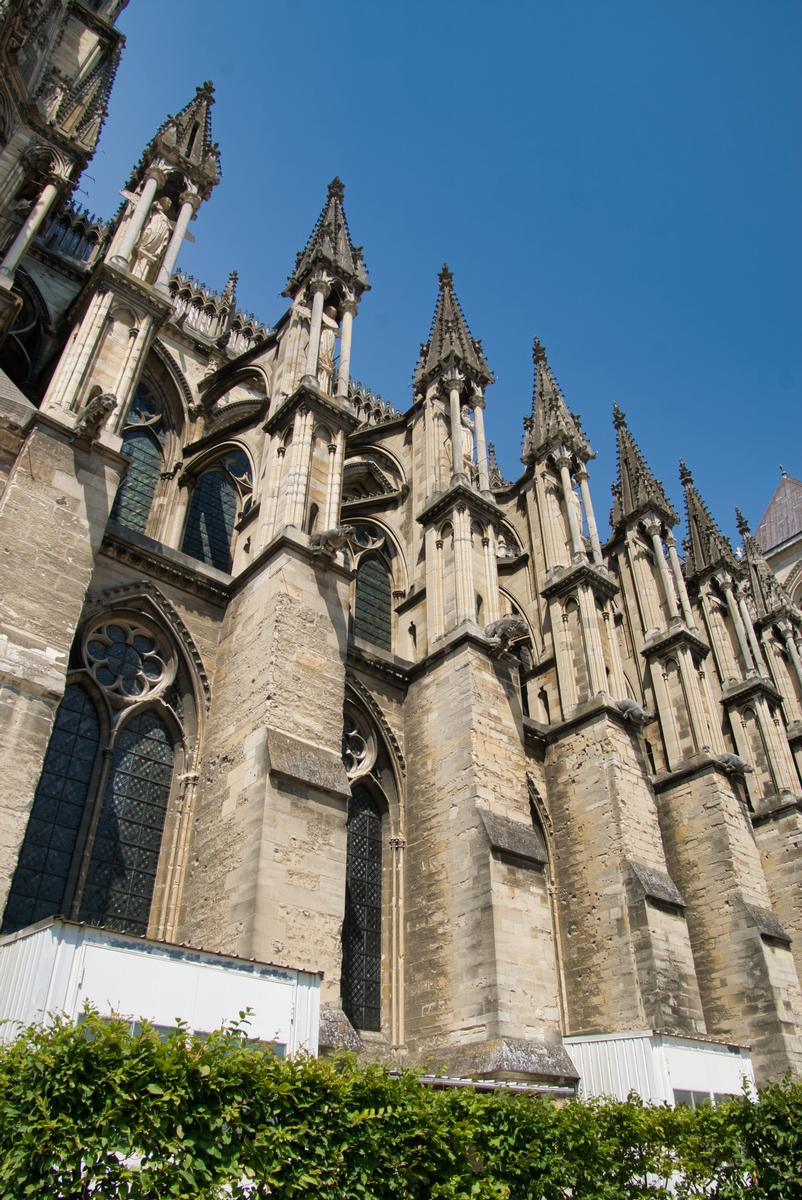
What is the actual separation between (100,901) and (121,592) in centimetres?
410

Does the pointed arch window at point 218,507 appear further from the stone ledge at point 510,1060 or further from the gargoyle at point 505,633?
the stone ledge at point 510,1060

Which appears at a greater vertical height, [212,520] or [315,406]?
[212,520]

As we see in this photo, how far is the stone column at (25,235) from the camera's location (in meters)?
12.1

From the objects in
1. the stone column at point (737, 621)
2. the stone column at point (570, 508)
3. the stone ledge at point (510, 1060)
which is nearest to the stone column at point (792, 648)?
the stone column at point (737, 621)

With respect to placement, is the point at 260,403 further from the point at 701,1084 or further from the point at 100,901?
the point at 701,1084

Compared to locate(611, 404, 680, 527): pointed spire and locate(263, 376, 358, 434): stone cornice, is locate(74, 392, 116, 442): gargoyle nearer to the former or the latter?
locate(263, 376, 358, 434): stone cornice

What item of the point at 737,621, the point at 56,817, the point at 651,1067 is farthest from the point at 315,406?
the point at 737,621

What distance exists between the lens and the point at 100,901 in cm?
1041

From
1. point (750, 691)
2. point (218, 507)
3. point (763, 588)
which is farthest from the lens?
point (763, 588)

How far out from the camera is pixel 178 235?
1434 centimetres

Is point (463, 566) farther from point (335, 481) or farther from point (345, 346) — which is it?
point (345, 346)

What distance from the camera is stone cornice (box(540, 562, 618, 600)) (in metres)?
18.4

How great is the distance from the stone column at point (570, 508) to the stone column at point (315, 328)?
7180 mm

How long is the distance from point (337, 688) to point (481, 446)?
25.9 feet
